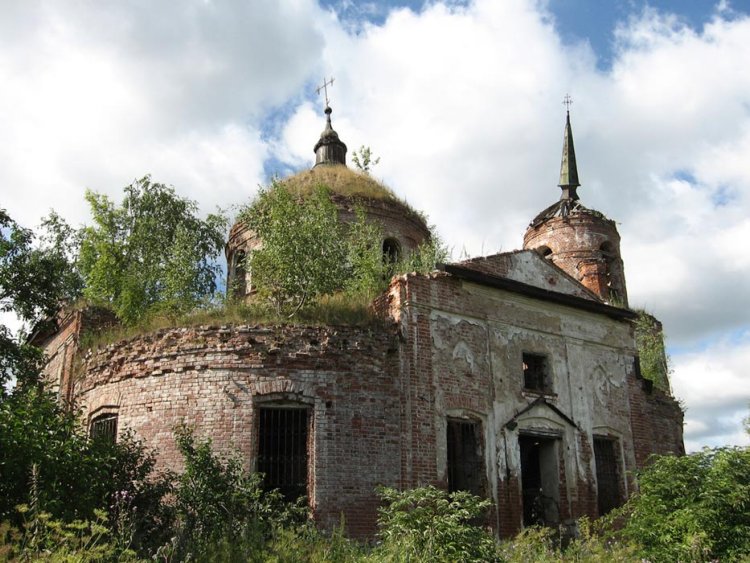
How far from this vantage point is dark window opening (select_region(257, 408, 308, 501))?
1142 centimetres

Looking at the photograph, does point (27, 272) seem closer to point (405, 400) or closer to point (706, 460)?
point (405, 400)

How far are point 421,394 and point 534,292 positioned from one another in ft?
12.0

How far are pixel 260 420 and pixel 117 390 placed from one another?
110 inches

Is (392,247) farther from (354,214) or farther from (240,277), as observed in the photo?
(240,277)

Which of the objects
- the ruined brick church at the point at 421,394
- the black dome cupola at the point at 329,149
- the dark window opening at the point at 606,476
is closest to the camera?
the ruined brick church at the point at 421,394

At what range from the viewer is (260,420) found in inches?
464

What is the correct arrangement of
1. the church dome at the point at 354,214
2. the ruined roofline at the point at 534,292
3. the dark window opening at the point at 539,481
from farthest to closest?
the church dome at the point at 354,214 < the dark window opening at the point at 539,481 < the ruined roofline at the point at 534,292

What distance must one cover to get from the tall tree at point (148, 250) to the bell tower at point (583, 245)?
11.1 m

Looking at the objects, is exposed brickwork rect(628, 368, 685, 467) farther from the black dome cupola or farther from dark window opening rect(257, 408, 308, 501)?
the black dome cupola

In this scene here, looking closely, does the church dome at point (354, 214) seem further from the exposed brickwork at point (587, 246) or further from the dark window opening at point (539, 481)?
the dark window opening at point (539, 481)

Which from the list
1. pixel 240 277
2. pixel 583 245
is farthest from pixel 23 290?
pixel 583 245

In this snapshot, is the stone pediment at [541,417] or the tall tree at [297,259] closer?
the stone pediment at [541,417]

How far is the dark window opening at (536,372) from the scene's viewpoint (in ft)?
47.5

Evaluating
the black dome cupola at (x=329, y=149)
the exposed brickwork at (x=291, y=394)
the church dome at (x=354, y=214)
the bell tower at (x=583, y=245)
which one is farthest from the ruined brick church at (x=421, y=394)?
the black dome cupola at (x=329, y=149)
